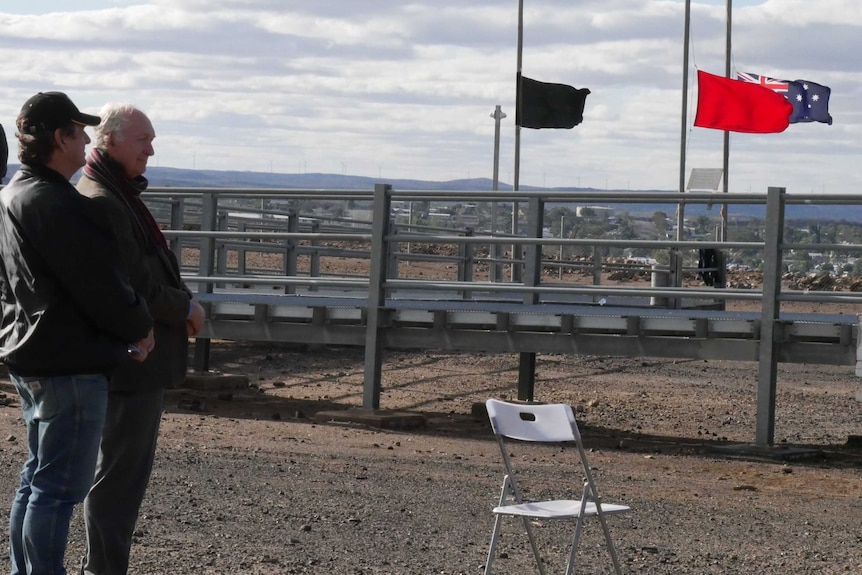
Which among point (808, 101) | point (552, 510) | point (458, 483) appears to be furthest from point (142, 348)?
point (808, 101)

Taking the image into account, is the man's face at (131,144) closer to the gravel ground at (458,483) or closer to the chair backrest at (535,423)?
the chair backrest at (535,423)

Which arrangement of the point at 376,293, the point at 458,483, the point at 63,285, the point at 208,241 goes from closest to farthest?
the point at 63,285
the point at 458,483
the point at 376,293
the point at 208,241

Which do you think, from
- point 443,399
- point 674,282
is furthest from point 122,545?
point 674,282

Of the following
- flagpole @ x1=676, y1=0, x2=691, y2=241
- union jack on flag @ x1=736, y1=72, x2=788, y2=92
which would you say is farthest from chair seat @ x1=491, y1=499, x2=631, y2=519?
union jack on flag @ x1=736, y1=72, x2=788, y2=92

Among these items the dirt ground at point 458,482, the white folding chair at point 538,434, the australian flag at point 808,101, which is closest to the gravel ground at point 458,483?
the dirt ground at point 458,482

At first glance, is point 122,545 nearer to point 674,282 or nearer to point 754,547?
point 754,547

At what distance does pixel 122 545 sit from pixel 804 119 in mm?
21355

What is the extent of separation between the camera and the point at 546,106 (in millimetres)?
20641

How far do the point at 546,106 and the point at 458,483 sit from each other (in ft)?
41.6

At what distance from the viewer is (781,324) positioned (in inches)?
431

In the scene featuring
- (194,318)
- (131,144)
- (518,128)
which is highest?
(518,128)

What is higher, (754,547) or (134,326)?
(134,326)

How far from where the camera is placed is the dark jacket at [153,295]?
16.5 feet

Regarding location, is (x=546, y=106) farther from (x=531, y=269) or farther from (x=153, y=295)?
(x=153, y=295)
